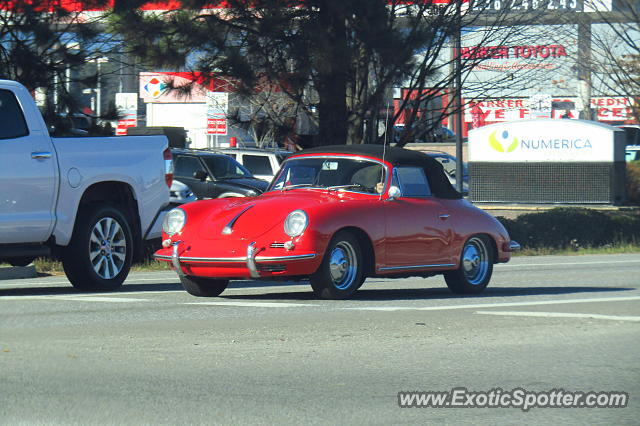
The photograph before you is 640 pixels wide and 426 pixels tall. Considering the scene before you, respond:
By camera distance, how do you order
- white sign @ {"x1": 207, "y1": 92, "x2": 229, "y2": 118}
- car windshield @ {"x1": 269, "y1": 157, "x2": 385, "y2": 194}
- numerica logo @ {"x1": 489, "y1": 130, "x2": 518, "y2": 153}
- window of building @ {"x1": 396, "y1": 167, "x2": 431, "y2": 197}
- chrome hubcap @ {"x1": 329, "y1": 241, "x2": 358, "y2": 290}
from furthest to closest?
white sign @ {"x1": 207, "y1": 92, "x2": 229, "y2": 118} → numerica logo @ {"x1": 489, "y1": 130, "x2": 518, "y2": 153} → window of building @ {"x1": 396, "y1": 167, "x2": 431, "y2": 197} → car windshield @ {"x1": 269, "y1": 157, "x2": 385, "y2": 194} → chrome hubcap @ {"x1": 329, "y1": 241, "x2": 358, "y2": 290}

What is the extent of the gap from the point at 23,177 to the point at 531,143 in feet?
64.5

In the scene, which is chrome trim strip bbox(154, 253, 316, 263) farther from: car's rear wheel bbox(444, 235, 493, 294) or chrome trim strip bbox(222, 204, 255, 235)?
car's rear wheel bbox(444, 235, 493, 294)

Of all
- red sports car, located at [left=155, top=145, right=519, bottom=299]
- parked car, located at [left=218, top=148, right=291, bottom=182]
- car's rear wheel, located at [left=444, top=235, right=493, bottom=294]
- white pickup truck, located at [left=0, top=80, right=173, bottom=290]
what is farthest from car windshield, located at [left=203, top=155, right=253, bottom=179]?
car's rear wheel, located at [left=444, top=235, right=493, bottom=294]

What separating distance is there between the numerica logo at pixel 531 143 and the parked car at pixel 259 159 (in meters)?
5.40

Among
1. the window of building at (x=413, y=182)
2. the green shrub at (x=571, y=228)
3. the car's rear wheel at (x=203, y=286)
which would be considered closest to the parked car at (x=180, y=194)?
the green shrub at (x=571, y=228)

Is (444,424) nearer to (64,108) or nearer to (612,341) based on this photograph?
(612,341)

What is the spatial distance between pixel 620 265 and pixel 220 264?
935 cm

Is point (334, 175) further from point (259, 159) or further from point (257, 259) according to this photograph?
point (259, 159)

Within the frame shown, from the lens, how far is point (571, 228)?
24.2m

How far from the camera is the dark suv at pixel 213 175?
2770 cm

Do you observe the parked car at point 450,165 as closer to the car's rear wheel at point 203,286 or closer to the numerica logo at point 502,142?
the numerica logo at point 502,142

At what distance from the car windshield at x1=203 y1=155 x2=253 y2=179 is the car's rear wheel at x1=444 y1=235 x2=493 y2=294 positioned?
15985mm

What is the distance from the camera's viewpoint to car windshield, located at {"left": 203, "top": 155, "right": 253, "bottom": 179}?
1119 inches

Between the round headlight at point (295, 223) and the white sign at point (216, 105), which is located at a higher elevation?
the white sign at point (216, 105)
